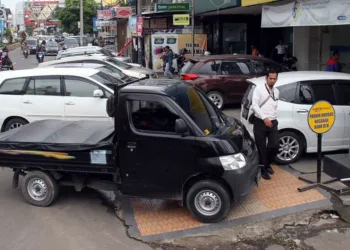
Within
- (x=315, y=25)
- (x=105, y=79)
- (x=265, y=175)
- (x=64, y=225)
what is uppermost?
(x=315, y=25)

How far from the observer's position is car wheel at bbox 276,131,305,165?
26.7ft

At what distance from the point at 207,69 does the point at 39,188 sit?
7988mm

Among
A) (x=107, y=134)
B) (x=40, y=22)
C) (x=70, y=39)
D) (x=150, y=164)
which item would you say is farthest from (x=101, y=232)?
(x=40, y=22)

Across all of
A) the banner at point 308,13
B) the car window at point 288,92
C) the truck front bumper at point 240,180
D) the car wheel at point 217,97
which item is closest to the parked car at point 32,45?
the car wheel at point 217,97

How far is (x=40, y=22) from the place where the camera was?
143 m

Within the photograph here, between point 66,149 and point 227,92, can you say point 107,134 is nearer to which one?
point 66,149

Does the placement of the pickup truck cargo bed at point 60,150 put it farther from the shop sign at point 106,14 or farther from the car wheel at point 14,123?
the shop sign at point 106,14

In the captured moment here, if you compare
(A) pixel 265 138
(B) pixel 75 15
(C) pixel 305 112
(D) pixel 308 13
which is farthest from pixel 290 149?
(B) pixel 75 15

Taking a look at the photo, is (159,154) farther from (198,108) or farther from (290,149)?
(290,149)

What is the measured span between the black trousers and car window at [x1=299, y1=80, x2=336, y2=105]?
1.30m

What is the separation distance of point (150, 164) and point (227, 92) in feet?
26.8

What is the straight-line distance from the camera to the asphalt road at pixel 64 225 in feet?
18.1

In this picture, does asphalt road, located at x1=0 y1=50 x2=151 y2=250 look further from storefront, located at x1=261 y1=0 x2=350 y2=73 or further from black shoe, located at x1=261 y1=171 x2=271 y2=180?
storefront, located at x1=261 y1=0 x2=350 y2=73

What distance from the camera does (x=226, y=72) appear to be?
13703 millimetres
